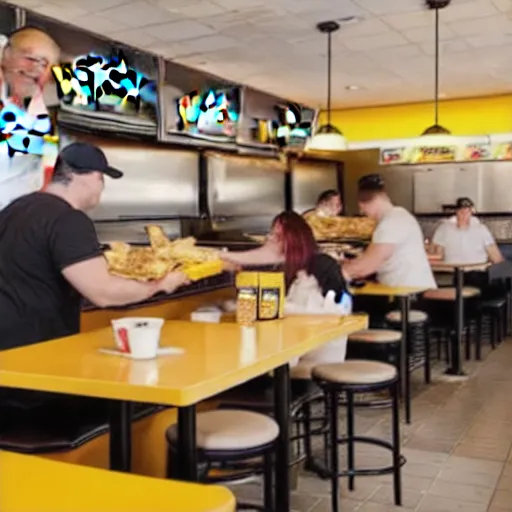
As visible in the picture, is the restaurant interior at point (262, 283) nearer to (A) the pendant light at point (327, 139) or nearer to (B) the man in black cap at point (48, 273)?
(A) the pendant light at point (327, 139)

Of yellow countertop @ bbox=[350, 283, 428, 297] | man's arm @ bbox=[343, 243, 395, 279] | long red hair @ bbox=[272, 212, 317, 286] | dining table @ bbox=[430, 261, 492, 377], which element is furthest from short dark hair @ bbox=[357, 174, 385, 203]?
long red hair @ bbox=[272, 212, 317, 286]

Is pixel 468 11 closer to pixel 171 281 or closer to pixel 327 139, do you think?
pixel 327 139

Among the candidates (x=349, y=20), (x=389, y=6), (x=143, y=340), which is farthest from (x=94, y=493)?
(x=349, y=20)

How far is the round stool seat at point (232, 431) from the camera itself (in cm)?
229

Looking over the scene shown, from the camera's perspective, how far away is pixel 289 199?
736cm

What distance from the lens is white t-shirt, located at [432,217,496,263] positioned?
764 cm

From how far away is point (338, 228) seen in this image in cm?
707

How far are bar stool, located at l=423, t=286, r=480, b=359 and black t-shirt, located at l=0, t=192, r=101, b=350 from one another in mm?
4763

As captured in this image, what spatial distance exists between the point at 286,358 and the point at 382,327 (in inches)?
145

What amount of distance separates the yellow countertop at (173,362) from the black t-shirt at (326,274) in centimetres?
96

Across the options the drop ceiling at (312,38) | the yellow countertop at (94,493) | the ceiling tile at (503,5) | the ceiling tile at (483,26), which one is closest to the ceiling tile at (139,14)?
the drop ceiling at (312,38)

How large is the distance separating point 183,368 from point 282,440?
84cm

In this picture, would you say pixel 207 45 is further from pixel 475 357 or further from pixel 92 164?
pixel 92 164

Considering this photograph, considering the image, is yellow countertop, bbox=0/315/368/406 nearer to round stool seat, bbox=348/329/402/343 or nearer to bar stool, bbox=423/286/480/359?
round stool seat, bbox=348/329/402/343
